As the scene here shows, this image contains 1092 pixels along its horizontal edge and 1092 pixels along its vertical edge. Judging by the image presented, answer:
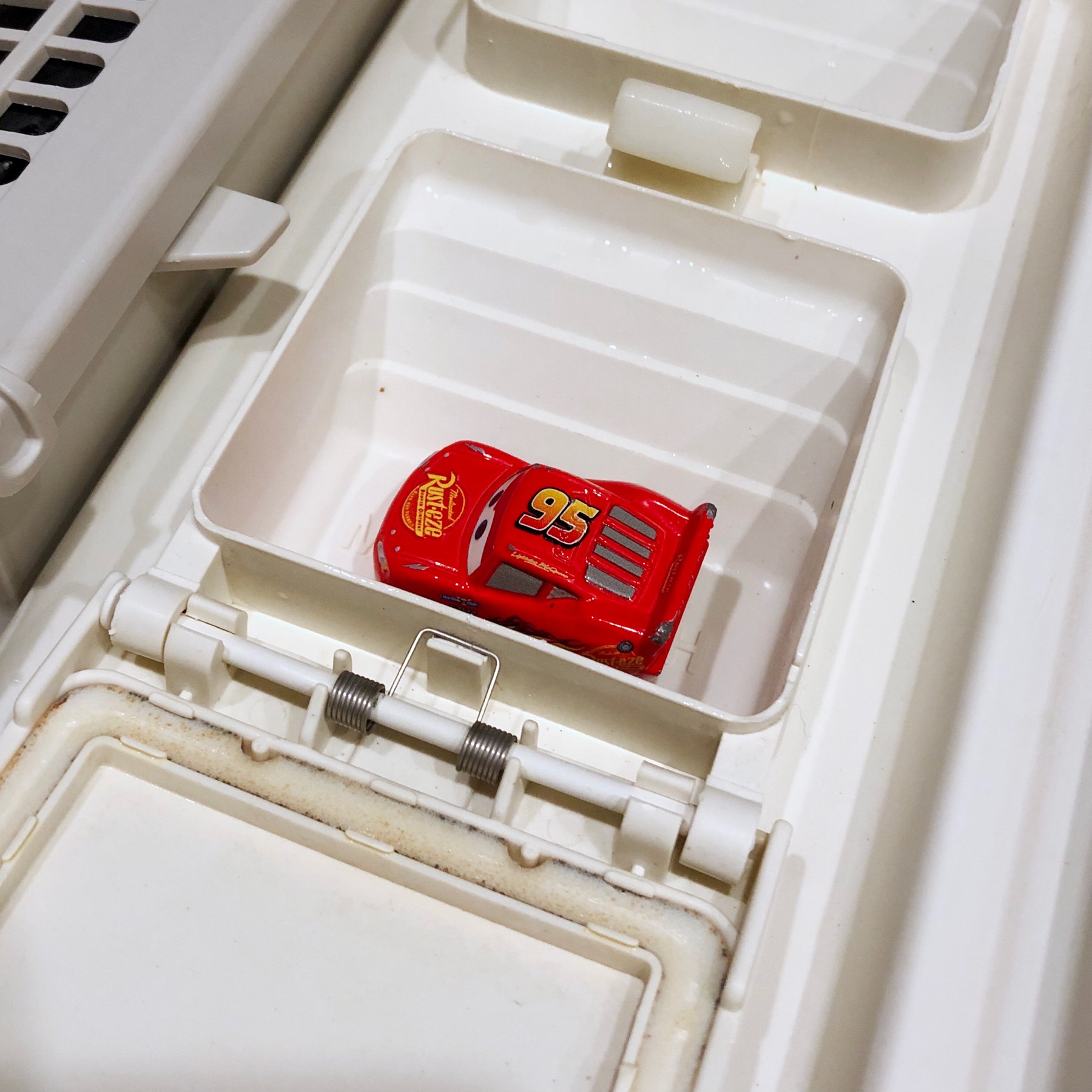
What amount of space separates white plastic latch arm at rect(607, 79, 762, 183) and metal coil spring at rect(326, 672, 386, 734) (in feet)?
1.68

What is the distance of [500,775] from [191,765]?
182mm

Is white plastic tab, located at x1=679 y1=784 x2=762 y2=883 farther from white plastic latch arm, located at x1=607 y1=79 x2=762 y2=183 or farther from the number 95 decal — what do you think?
white plastic latch arm, located at x1=607 y1=79 x2=762 y2=183

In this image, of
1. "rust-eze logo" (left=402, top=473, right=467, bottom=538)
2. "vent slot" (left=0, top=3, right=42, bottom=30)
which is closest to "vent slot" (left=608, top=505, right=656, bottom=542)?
"rust-eze logo" (left=402, top=473, right=467, bottom=538)

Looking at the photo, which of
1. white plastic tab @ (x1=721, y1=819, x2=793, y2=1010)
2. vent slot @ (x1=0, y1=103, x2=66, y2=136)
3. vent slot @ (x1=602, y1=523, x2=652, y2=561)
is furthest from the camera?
vent slot @ (x1=602, y1=523, x2=652, y2=561)

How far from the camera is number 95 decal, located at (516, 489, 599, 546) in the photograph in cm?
76

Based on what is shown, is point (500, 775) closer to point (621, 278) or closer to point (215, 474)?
point (215, 474)

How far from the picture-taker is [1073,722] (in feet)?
2.12

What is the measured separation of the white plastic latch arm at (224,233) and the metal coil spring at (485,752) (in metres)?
0.37

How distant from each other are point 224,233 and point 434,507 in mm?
251

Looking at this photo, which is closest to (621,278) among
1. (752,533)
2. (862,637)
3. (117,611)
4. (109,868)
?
(752,533)

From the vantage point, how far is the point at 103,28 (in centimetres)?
72

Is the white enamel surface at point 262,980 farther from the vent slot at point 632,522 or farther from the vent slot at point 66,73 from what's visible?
the vent slot at point 66,73

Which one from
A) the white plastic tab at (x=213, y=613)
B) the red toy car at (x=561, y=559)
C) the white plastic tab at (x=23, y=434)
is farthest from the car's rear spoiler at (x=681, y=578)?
the white plastic tab at (x=23, y=434)

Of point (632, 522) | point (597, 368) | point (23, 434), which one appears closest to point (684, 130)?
point (597, 368)
